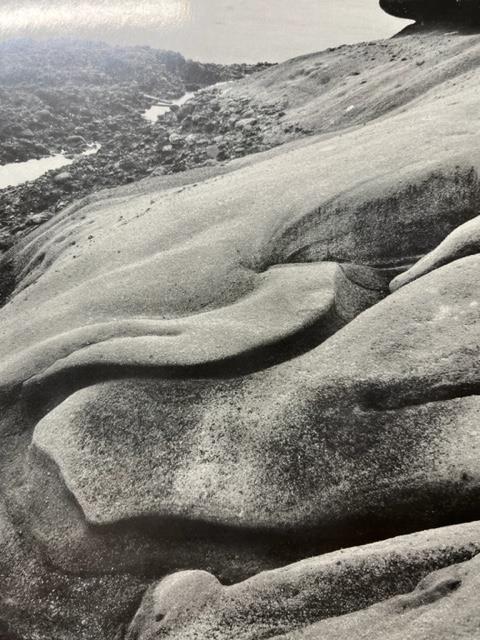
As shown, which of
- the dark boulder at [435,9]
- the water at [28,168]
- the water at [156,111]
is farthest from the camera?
the water at [156,111]

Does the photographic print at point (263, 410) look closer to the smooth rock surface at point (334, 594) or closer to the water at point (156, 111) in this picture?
the smooth rock surface at point (334, 594)

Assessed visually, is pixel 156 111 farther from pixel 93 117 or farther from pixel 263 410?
pixel 263 410

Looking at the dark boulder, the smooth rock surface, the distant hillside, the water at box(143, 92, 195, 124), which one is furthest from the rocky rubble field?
the smooth rock surface

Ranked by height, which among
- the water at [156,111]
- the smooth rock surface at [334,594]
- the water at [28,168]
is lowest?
the smooth rock surface at [334,594]

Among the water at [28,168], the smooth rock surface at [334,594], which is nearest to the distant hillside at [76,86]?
→ the water at [28,168]

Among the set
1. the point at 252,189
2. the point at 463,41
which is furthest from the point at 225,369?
the point at 463,41

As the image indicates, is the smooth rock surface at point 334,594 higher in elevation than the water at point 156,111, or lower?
lower

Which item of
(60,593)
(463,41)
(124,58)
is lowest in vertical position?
(60,593)

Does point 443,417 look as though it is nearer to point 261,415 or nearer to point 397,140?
point 261,415

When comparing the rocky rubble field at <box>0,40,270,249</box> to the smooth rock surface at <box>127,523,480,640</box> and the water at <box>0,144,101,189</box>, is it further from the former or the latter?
the smooth rock surface at <box>127,523,480,640</box>
